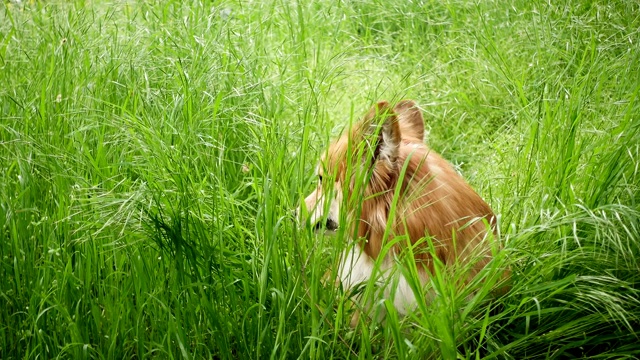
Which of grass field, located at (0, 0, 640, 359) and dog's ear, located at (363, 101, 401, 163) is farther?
dog's ear, located at (363, 101, 401, 163)

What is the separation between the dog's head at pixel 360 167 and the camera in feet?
8.52

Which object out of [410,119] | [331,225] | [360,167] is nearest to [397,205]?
[360,167]

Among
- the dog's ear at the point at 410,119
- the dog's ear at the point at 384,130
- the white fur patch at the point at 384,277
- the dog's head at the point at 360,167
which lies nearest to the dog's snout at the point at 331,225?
the dog's head at the point at 360,167

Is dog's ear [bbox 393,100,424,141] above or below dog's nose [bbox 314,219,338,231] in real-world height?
above

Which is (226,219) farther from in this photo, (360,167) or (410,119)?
(410,119)

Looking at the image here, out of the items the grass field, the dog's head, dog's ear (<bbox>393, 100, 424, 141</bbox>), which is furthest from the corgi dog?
dog's ear (<bbox>393, 100, 424, 141</bbox>)

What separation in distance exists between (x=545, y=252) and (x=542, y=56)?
174cm

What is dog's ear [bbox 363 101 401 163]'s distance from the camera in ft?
8.65

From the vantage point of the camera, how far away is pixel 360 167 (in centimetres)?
267

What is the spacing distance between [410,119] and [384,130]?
0.54 m

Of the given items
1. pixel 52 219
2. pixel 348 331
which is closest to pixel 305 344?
pixel 348 331

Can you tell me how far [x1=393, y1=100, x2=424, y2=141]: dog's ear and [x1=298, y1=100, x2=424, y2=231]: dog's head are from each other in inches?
13.4

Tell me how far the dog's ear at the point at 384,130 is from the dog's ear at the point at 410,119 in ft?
1.44

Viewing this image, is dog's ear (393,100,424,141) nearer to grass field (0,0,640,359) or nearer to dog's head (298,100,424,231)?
grass field (0,0,640,359)
